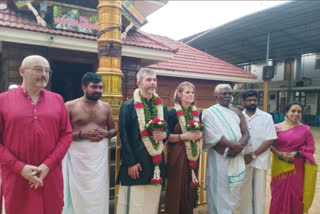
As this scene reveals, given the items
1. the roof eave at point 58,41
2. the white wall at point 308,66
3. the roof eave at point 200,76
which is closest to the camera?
the roof eave at point 58,41

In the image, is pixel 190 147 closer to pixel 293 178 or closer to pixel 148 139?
pixel 148 139

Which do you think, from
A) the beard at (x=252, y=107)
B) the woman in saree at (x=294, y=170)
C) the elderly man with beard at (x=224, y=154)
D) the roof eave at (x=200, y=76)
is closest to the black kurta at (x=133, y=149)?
the elderly man with beard at (x=224, y=154)

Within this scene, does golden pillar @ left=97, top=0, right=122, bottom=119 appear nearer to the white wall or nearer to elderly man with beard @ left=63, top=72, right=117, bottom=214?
elderly man with beard @ left=63, top=72, right=117, bottom=214

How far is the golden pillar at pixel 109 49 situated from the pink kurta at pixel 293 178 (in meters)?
2.34

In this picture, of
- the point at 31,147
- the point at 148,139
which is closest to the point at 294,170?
the point at 148,139

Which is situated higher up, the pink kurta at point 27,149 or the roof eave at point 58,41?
the roof eave at point 58,41

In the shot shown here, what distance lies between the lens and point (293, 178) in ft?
10.2

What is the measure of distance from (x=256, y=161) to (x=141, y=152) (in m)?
1.59

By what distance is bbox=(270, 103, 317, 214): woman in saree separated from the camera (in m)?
3.07

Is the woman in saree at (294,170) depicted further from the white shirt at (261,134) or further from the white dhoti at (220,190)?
the white dhoti at (220,190)

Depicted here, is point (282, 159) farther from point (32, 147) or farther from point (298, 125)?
point (32, 147)

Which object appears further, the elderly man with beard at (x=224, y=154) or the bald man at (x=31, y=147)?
the elderly man with beard at (x=224, y=154)

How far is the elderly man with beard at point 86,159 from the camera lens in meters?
2.45

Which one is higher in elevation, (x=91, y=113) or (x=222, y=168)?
(x=91, y=113)
